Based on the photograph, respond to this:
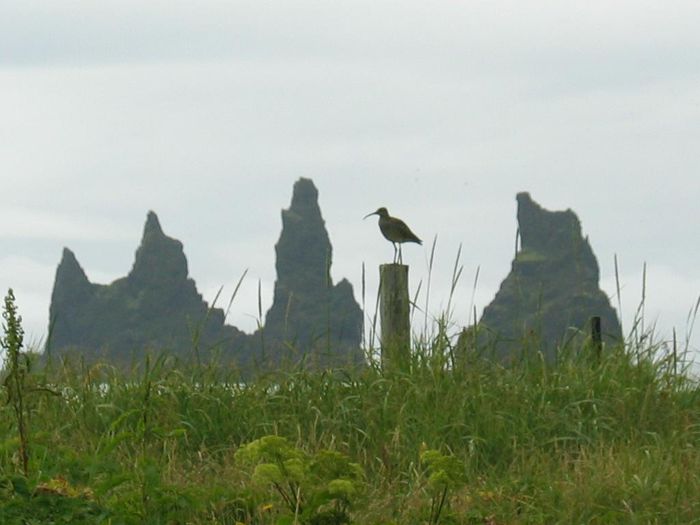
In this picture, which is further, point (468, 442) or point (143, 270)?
point (143, 270)

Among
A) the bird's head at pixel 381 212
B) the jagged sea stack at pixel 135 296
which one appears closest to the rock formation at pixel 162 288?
the jagged sea stack at pixel 135 296

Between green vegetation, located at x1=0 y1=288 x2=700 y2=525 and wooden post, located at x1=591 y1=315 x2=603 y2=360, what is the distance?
0.31ft

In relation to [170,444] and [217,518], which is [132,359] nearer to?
[170,444]

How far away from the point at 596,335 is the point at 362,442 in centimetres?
299

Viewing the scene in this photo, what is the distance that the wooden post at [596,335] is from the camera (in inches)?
408

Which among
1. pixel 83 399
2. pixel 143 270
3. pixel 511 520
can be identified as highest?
pixel 143 270

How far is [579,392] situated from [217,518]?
3502mm

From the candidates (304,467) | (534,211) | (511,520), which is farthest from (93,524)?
(534,211)

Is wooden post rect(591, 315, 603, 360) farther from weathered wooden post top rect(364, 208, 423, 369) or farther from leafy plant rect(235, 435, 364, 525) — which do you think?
leafy plant rect(235, 435, 364, 525)

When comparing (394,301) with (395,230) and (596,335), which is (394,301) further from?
(395,230)

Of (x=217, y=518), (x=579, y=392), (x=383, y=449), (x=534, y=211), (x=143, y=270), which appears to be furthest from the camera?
(x=143, y=270)

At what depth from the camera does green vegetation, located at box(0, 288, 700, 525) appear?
20.0 ft

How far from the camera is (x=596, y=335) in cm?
1067

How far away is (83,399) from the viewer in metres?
9.45
